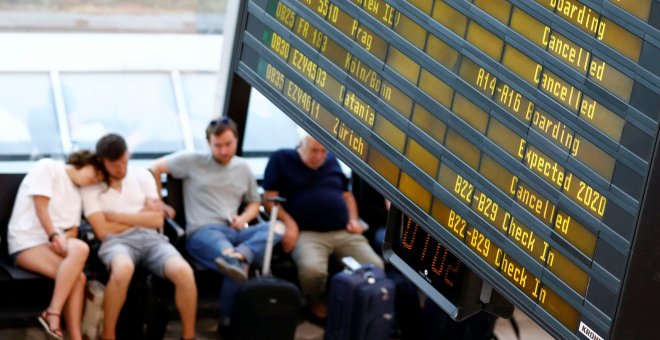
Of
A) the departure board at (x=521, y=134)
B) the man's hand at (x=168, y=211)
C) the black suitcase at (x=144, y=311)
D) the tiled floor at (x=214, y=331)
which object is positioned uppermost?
the departure board at (x=521, y=134)

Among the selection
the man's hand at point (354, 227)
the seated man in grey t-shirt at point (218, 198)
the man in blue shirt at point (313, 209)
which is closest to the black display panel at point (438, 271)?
the seated man in grey t-shirt at point (218, 198)

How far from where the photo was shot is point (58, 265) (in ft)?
29.1

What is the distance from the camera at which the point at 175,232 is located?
9453 mm

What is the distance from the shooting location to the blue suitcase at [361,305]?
9.27m

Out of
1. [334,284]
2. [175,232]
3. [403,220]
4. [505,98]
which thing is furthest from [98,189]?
[505,98]

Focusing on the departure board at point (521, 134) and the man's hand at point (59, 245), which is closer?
the departure board at point (521, 134)

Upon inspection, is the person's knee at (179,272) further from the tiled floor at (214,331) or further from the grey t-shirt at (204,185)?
the grey t-shirt at (204,185)

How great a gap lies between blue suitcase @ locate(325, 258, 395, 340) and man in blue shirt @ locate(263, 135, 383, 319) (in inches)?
18.3

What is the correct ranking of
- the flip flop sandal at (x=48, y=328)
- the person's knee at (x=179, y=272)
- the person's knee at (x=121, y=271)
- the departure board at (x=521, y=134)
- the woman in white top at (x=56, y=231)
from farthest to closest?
1. the person's knee at (x=179, y=272)
2. the person's knee at (x=121, y=271)
3. the woman in white top at (x=56, y=231)
4. the flip flop sandal at (x=48, y=328)
5. the departure board at (x=521, y=134)

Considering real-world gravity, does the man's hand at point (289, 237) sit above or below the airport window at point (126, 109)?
below

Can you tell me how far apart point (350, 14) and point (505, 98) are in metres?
0.99

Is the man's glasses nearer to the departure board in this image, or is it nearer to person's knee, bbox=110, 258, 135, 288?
person's knee, bbox=110, 258, 135, 288

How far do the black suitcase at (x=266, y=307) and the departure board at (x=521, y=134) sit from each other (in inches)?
152

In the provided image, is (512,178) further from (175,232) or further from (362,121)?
(175,232)
